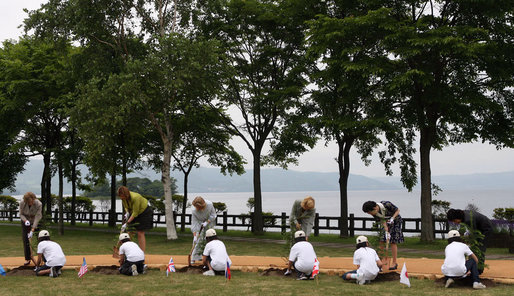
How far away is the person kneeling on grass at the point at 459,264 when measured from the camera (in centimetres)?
948

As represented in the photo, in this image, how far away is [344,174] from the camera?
997 inches

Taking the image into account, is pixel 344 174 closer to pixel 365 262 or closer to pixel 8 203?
pixel 365 262

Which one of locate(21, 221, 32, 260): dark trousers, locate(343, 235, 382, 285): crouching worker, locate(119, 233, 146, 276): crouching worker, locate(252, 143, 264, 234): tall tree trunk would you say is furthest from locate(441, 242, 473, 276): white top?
locate(252, 143, 264, 234): tall tree trunk

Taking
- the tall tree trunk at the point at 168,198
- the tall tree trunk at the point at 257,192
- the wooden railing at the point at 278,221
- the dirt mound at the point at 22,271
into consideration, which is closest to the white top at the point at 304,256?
the wooden railing at the point at 278,221

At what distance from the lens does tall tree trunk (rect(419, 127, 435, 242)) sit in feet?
70.0

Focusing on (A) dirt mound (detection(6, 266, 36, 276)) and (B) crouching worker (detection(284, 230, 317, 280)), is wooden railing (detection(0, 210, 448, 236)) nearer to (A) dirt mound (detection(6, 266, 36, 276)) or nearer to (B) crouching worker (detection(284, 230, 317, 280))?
(B) crouching worker (detection(284, 230, 317, 280))

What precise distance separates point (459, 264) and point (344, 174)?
15877 millimetres

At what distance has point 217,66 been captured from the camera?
23188 mm

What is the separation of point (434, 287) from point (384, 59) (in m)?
12.1

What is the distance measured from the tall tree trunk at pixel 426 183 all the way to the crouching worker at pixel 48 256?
1503cm

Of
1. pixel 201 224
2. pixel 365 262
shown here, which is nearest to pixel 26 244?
pixel 201 224

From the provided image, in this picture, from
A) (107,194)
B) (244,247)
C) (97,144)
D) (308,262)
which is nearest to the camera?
(308,262)

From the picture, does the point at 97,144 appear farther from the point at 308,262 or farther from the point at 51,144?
the point at 308,262

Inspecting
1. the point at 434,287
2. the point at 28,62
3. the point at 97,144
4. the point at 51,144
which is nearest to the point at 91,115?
the point at 97,144
